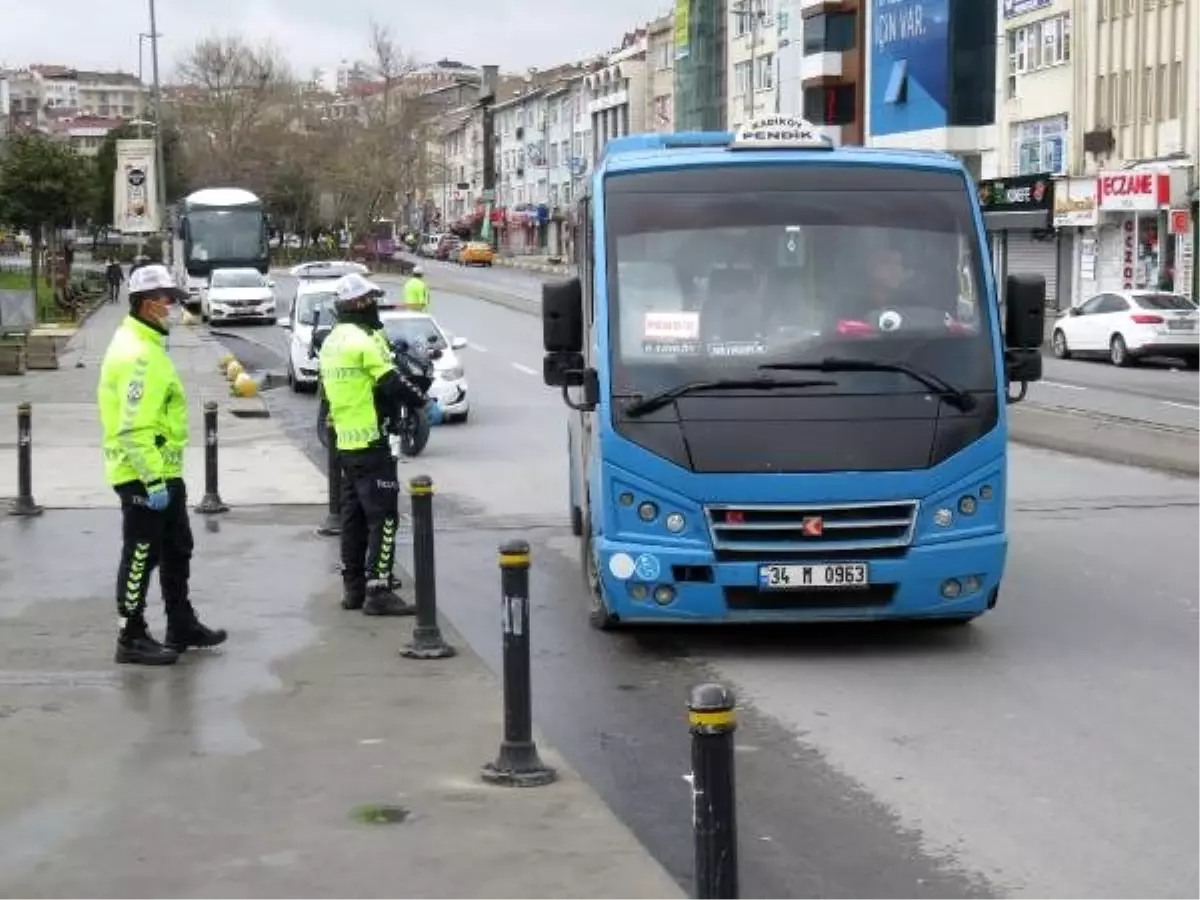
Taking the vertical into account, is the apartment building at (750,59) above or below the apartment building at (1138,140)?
above

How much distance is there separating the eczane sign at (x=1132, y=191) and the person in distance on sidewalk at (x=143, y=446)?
40448 mm

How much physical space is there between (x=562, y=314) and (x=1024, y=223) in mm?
46826

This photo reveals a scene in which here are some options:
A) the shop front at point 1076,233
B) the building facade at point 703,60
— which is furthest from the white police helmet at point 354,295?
the building facade at point 703,60

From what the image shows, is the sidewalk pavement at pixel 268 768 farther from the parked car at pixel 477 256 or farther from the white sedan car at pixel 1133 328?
the parked car at pixel 477 256

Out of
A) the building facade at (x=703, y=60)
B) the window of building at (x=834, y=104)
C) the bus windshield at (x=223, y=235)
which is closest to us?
the bus windshield at (x=223, y=235)

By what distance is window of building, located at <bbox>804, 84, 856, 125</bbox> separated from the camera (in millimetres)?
74812

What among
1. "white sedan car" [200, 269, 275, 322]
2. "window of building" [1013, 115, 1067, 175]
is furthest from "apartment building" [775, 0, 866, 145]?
"white sedan car" [200, 269, 275, 322]

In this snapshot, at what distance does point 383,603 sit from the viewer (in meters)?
10.4

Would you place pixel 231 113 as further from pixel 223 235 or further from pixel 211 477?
pixel 211 477

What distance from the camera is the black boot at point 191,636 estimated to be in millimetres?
9297

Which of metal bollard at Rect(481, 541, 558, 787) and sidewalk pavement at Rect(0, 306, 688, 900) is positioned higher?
metal bollard at Rect(481, 541, 558, 787)

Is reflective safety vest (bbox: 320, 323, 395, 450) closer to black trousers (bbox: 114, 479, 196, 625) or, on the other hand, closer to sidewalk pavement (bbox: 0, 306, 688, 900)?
sidewalk pavement (bbox: 0, 306, 688, 900)

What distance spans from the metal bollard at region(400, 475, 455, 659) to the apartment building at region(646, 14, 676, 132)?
96170 millimetres

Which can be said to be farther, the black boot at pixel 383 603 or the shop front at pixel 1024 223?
the shop front at pixel 1024 223
